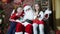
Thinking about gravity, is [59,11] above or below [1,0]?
below

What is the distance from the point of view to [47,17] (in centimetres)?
121

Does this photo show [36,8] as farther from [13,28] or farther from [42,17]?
[13,28]

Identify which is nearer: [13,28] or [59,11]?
[13,28]

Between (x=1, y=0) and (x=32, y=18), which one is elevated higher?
(x=1, y=0)

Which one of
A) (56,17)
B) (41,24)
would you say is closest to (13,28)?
(41,24)

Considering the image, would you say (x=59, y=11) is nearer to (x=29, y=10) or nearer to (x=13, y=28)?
(x=29, y=10)

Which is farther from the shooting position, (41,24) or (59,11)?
(59,11)

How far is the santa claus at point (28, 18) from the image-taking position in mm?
1171

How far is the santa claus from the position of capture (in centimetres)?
117

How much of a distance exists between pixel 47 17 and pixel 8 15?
298mm

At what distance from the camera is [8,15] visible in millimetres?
1336

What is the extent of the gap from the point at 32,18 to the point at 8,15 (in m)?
0.22

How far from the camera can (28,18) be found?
3.95ft

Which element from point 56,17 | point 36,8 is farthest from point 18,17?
point 56,17
